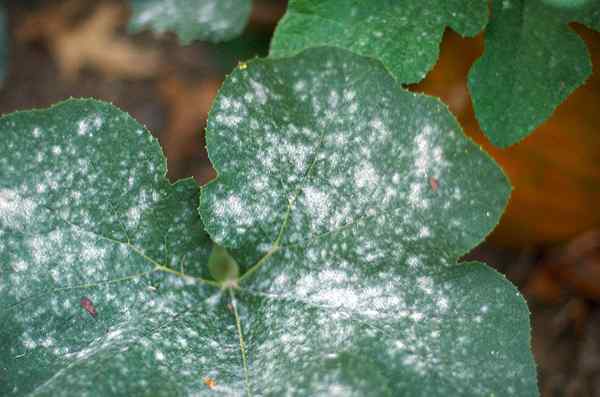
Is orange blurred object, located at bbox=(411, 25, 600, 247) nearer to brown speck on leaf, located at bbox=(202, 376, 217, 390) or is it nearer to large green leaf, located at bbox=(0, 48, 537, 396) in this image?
large green leaf, located at bbox=(0, 48, 537, 396)

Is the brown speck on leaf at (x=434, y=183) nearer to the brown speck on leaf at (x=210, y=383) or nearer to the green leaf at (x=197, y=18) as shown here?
the brown speck on leaf at (x=210, y=383)

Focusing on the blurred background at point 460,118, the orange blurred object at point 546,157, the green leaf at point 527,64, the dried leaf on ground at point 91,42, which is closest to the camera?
the green leaf at point 527,64

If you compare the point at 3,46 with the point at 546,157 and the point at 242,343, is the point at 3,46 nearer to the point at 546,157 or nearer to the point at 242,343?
the point at 242,343

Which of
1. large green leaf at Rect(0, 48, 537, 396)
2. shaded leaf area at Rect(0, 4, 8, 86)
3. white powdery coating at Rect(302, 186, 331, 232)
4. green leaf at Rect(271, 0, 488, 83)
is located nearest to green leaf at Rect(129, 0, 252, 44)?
→ green leaf at Rect(271, 0, 488, 83)

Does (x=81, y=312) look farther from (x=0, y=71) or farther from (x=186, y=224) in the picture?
(x=0, y=71)

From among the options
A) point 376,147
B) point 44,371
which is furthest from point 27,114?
point 376,147

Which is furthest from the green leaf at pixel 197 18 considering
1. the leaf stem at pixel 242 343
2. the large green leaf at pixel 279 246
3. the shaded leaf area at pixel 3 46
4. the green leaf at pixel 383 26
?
the shaded leaf area at pixel 3 46
